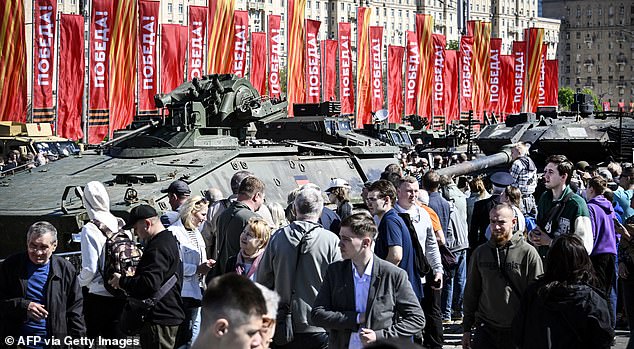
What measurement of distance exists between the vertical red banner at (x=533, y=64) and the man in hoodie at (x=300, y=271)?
4187cm

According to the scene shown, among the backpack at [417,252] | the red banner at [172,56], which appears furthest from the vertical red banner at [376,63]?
the backpack at [417,252]

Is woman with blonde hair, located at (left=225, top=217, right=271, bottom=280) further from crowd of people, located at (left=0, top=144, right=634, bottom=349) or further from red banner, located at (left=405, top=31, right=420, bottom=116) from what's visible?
red banner, located at (left=405, top=31, right=420, bottom=116)

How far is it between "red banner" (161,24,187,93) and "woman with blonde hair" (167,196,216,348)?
79.3ft

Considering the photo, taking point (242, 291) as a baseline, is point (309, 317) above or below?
below

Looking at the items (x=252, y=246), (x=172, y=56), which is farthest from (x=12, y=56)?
(x=252, y=246)

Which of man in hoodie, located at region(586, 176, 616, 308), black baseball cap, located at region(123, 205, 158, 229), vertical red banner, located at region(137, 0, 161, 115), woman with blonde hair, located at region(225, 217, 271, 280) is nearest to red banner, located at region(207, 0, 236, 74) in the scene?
vertical red banner, located at region(137, 0, 161, 115)

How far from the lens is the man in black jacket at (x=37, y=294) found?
817 cm

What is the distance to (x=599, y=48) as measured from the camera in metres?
164

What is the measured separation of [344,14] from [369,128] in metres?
91.5

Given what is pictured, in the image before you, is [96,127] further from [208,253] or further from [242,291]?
[242,291]

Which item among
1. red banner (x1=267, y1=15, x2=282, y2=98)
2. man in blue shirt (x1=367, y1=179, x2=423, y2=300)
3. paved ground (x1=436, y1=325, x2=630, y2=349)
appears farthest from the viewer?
red banner (x1=267, y1=15, x2=282, y2=98)

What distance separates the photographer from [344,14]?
130 m

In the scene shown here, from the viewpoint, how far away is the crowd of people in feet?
23.8

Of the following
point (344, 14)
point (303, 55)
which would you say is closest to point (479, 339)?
point (303, 55)
